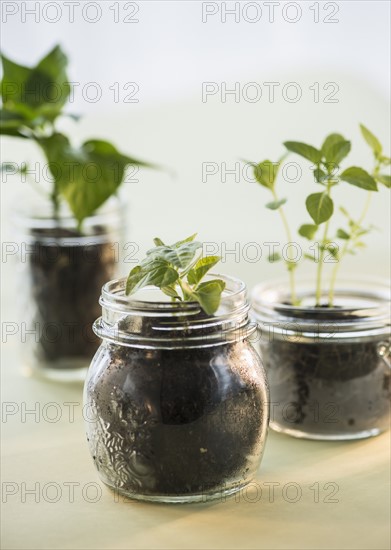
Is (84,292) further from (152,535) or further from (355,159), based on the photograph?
(355,159)

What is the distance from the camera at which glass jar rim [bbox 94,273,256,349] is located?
904 millimetres

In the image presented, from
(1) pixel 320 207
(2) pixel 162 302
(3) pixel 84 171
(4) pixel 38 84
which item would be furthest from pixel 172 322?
(4) pixel 38 84

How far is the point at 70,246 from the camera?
130 cm

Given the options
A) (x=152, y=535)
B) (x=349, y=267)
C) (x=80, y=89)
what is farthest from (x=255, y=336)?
(x=80, y=89)

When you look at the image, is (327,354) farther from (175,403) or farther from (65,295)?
(65,295)

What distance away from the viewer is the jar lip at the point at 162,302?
0.91 metres

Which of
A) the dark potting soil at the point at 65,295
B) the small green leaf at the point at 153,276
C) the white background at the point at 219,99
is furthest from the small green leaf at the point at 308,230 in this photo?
the white background at the point at 219,99

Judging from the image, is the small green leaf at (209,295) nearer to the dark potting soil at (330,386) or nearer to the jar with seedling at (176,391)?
the jar with seedling at (176,391)

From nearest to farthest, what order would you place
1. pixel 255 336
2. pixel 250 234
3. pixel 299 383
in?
pixel 299 383 < pixel 255 336 < pixel 250 234

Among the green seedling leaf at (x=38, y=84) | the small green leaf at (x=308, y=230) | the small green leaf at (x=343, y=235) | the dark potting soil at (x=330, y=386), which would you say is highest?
the green seedling leaf at (x=38, y=84)

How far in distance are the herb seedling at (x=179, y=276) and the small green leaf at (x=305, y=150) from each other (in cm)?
17

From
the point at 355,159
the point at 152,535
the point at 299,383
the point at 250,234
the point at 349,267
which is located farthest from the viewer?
the point at 355,159

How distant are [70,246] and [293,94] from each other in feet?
3.88

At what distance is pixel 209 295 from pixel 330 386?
0.79 ft
